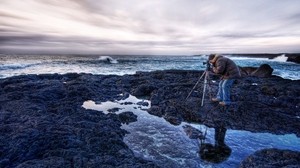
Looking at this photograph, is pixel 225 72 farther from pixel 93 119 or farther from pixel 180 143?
pixel 93 119

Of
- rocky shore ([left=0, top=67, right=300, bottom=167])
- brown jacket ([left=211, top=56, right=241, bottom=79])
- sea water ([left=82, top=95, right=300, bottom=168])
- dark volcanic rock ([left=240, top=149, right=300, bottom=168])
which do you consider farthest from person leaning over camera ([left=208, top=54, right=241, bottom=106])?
dark volcanic rock ([left=240, top=149, right=300, bottom=168])

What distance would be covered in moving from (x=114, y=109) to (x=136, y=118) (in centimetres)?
134

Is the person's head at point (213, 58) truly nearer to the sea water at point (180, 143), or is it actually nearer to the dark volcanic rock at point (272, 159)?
the sea water at point (180, 143)

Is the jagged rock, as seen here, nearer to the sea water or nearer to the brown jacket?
the sea water

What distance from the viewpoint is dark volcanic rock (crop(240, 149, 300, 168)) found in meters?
4.49

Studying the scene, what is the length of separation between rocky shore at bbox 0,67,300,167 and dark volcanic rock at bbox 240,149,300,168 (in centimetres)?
8

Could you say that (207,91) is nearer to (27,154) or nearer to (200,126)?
(200,126)

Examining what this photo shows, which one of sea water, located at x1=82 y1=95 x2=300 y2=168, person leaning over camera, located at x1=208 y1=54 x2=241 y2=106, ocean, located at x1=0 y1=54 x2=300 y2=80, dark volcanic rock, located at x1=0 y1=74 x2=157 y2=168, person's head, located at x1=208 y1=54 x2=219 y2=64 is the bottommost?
ocean, located at x1=0 y1=54 x2=300 y2=80

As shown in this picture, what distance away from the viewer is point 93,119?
6816 millimetres

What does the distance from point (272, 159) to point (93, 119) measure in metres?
4.79

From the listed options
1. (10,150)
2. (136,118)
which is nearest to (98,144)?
(10,150)

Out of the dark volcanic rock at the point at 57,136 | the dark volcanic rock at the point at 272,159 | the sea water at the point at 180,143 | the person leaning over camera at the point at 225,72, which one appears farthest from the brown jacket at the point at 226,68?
the dark volcanic rock at the point at 272,159

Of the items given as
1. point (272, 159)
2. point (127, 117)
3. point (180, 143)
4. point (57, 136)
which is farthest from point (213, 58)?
point (57, 136)

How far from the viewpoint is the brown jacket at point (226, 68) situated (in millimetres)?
8555
